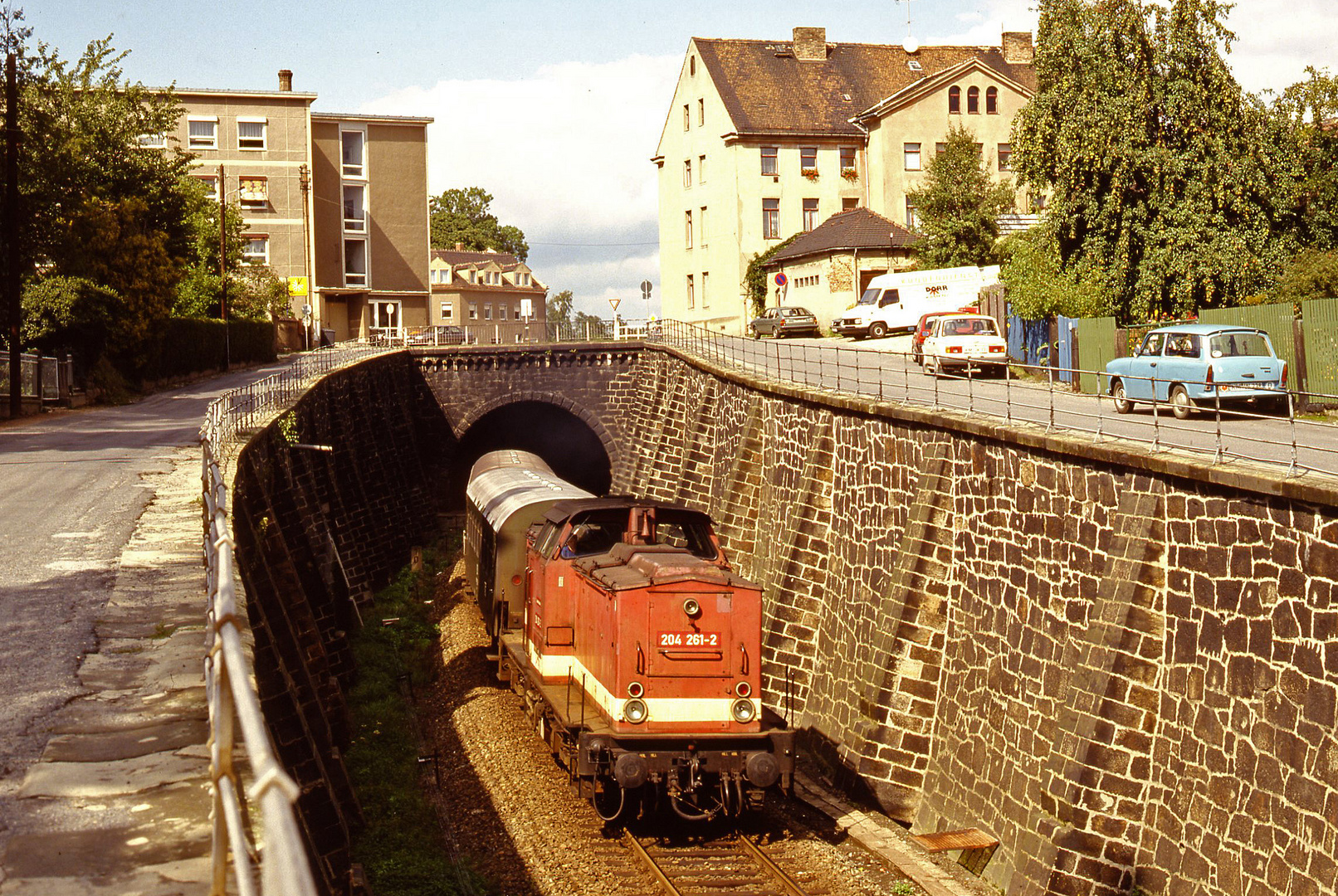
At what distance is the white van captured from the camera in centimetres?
4525

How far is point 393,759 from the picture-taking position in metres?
18.7

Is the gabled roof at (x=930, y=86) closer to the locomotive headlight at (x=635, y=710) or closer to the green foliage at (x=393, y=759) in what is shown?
the green foliage at (x=393, y=759)

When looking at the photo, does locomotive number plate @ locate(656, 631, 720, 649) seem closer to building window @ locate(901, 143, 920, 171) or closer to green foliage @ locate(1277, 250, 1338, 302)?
green foliage @ locate(1277, 250, 1338, 302)

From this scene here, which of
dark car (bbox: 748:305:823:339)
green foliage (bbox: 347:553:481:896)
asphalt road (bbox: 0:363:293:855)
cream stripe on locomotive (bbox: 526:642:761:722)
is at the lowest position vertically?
green foliage (bbox: 347:553:481:896)

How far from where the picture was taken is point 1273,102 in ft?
112

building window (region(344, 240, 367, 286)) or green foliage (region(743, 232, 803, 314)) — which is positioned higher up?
building window (region(344, 240, 367, 286))

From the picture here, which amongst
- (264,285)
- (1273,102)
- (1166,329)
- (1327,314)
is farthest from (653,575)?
(264,285)

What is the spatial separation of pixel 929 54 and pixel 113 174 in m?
45.3

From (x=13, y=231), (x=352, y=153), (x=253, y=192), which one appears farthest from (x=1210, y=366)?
(x=352, y=153)

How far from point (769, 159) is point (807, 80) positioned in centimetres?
642

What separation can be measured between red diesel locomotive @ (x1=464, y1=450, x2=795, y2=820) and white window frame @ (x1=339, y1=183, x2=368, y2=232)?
5706 centimetres

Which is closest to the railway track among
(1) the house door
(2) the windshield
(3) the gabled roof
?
(2) the windshield

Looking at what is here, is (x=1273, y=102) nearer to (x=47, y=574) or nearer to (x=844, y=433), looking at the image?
(x=844, y=433)

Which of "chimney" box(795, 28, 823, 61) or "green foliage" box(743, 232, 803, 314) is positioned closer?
"green foliage" box(743, 232, 803, 314)
